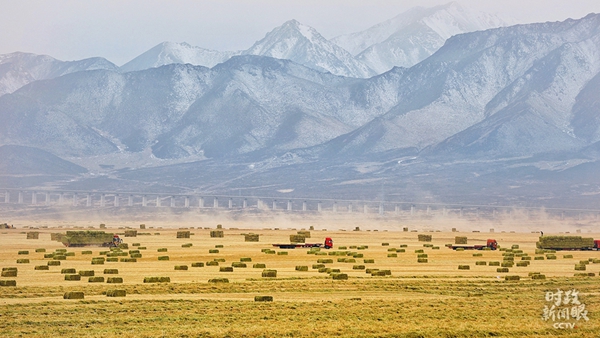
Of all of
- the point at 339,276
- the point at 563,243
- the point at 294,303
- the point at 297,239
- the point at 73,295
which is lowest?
the point at 294,303

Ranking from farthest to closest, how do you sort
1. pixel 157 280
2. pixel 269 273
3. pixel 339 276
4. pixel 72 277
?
pixel 269 273
pixel 339 276
pixel 72 277
pixel 157 280

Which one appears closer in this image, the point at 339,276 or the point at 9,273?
the point at 9,273

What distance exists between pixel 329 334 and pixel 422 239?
97148mm

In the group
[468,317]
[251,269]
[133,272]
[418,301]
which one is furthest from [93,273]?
[468,317]

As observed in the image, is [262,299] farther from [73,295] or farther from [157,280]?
[157,280]

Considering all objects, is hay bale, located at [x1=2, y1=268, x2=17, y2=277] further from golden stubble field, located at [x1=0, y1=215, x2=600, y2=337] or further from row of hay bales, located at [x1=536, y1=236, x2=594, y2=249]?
row of hay bales, located at [x1=536, y1=236, x2=594, y2=249]

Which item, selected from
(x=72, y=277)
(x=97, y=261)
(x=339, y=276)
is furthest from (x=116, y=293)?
(x=97, y=261)

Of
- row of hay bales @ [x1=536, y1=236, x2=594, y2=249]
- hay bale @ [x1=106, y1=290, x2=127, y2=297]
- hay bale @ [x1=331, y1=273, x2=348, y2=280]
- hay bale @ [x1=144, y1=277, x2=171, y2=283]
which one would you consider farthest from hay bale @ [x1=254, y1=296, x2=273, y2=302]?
row of hay bales @ [x1=536, y1=236, x2=594, y2=249]

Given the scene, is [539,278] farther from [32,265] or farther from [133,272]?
[32,265]

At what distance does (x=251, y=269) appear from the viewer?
241 feet

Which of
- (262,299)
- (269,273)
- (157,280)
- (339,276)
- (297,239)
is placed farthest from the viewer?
(297,239)

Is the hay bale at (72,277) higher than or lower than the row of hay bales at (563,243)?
lower

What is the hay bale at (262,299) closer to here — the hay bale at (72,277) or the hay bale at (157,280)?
the hay bale at (157,280)

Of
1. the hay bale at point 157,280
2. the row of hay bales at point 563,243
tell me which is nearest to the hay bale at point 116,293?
the hay bale at point 157,280
